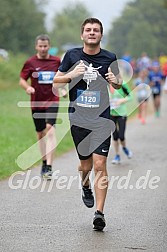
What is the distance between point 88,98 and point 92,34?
0.70m

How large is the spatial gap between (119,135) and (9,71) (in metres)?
25.8

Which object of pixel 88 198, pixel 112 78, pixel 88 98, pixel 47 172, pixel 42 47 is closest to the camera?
pixel 112 78

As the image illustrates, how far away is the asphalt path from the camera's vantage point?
7062 millimetres

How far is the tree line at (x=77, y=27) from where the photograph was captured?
41375 millimetres

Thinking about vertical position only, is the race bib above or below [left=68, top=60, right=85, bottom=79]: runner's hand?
below

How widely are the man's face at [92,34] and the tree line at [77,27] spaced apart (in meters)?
28.3

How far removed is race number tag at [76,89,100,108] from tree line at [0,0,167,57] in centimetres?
2829

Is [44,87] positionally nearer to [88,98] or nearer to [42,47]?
[42,47]

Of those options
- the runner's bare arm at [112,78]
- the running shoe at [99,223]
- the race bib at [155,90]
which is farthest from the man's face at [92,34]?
the race bib at [155,90]

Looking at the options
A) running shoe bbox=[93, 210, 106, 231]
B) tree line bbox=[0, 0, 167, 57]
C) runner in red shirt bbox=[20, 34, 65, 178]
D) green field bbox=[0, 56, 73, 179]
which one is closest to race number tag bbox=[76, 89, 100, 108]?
running shoe bbox=[93, 210, 106, 231]

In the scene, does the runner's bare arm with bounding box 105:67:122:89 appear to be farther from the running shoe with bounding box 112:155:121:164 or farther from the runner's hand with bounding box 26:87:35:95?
the running shoe with bounding box 112:155:121:164

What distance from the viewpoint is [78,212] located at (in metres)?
8.66

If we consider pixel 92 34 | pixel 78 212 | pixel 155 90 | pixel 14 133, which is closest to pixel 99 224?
pixel 78 212

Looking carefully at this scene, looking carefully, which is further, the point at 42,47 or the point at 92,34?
the point at 42,47
